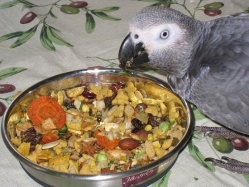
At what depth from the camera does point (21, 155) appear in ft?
2.84

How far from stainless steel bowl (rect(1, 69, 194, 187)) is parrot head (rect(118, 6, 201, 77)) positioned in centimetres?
13

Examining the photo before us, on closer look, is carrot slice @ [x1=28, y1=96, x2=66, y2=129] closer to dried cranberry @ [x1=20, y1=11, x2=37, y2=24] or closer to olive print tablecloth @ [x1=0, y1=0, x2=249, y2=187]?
olive print tablecloth @ [x1=0, y1=0, x2=249, y2=187]

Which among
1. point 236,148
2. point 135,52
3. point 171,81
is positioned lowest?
point 236,148

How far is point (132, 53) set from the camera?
0.92 meters

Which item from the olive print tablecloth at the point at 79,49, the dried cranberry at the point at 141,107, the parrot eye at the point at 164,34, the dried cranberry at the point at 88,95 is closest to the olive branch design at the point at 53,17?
the olive print tablecloth at the point at 79,49

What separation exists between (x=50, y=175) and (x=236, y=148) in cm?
45

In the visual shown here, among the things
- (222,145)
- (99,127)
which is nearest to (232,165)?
Answer: (222,145)

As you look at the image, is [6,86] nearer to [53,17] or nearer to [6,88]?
[6,88]

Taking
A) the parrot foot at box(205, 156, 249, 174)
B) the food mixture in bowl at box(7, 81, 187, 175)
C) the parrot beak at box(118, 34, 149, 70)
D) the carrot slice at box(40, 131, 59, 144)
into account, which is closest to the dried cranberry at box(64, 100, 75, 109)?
the food mixture in bowl at box(7, 81, 187, 175)

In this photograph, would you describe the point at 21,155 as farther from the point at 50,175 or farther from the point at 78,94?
the point at 78,94

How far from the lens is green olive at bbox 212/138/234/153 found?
3.38 feet

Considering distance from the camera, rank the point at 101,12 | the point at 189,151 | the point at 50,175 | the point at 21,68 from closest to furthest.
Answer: the point at 50,175, the point at 189,151, the point at 21,68, the point at 101,12

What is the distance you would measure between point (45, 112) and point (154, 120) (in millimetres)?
251

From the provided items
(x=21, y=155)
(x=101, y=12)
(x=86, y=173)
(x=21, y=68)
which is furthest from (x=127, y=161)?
(x=101, y=12)
